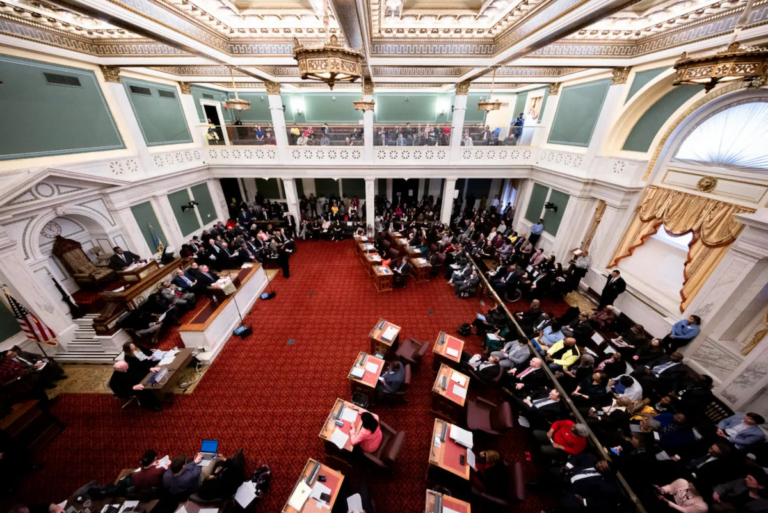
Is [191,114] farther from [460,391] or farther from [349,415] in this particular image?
[460,391]

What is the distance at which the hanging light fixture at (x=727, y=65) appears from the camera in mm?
3195

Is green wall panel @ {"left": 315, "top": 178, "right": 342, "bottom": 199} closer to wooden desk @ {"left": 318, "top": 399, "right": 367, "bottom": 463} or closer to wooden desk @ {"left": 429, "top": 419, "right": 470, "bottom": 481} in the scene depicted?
wooden desk @ {"left": 318, "top": 399, "right": 367, "bottom": 463}

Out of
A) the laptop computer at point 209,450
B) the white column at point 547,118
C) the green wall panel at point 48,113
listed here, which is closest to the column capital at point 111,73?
the green wall panel at point 48,113

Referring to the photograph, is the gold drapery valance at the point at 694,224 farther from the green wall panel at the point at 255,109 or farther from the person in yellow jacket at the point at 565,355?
the green wall panel at the point at 255,109

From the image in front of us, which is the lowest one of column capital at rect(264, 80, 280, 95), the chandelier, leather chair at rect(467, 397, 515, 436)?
leather chair at rect(467, 397, 515, 436)

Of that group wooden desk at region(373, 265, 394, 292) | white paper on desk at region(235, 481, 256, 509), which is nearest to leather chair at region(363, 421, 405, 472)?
white paper on desk at region(235, 481, 256, 509)

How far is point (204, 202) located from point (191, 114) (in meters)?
3.72

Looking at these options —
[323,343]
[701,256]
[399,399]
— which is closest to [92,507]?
[323,343]

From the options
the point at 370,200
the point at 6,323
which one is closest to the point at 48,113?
the point at 6,323

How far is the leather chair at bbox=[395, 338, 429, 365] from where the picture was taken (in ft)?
19.4

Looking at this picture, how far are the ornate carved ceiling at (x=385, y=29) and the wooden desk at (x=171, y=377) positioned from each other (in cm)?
626

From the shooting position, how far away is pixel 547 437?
4531 millimetres

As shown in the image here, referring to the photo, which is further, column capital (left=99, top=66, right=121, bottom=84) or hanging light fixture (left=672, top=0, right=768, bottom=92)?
column capital (left=99, top=66, right=121, bottom=84)

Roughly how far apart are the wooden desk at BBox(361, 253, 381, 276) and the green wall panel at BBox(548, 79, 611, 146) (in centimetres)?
819
